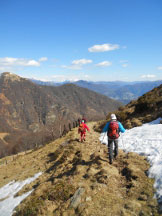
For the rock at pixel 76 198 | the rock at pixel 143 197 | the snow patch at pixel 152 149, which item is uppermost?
the snow patch at pixel 152 149

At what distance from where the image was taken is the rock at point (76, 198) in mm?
7652

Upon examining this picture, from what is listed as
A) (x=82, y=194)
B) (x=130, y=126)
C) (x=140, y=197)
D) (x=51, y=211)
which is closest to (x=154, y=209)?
(x=140, y=197)

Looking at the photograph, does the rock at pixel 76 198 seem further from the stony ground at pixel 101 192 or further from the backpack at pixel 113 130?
the backpack at pixel 113 130

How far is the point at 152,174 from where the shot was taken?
8.25m

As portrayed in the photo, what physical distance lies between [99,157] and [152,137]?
483 cm

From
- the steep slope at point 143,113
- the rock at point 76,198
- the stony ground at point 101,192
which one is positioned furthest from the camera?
the steep slope at point 143,113

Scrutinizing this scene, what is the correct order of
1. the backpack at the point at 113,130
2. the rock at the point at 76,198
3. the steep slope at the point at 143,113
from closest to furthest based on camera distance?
1. the rock at the point at 76,198
2. the backpack at the point at 113,130
3. the steep slope at the point at 143,113

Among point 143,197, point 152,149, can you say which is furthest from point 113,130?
point 143,197

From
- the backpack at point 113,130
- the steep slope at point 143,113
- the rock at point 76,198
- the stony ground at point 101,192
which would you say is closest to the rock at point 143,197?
the stony ground at point 101,192

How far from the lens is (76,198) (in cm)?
799

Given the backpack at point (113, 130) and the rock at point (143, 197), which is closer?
the rock at point (143, 197)

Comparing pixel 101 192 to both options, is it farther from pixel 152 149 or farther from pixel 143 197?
pixel 152 149

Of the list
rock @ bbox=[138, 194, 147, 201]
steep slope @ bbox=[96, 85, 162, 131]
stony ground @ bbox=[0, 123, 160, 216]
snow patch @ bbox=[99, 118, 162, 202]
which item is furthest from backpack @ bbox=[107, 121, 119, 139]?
steep slope @ bbox=[96, 85, 162, 131]

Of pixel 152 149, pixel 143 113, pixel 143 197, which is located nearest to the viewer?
pixel 143 197
